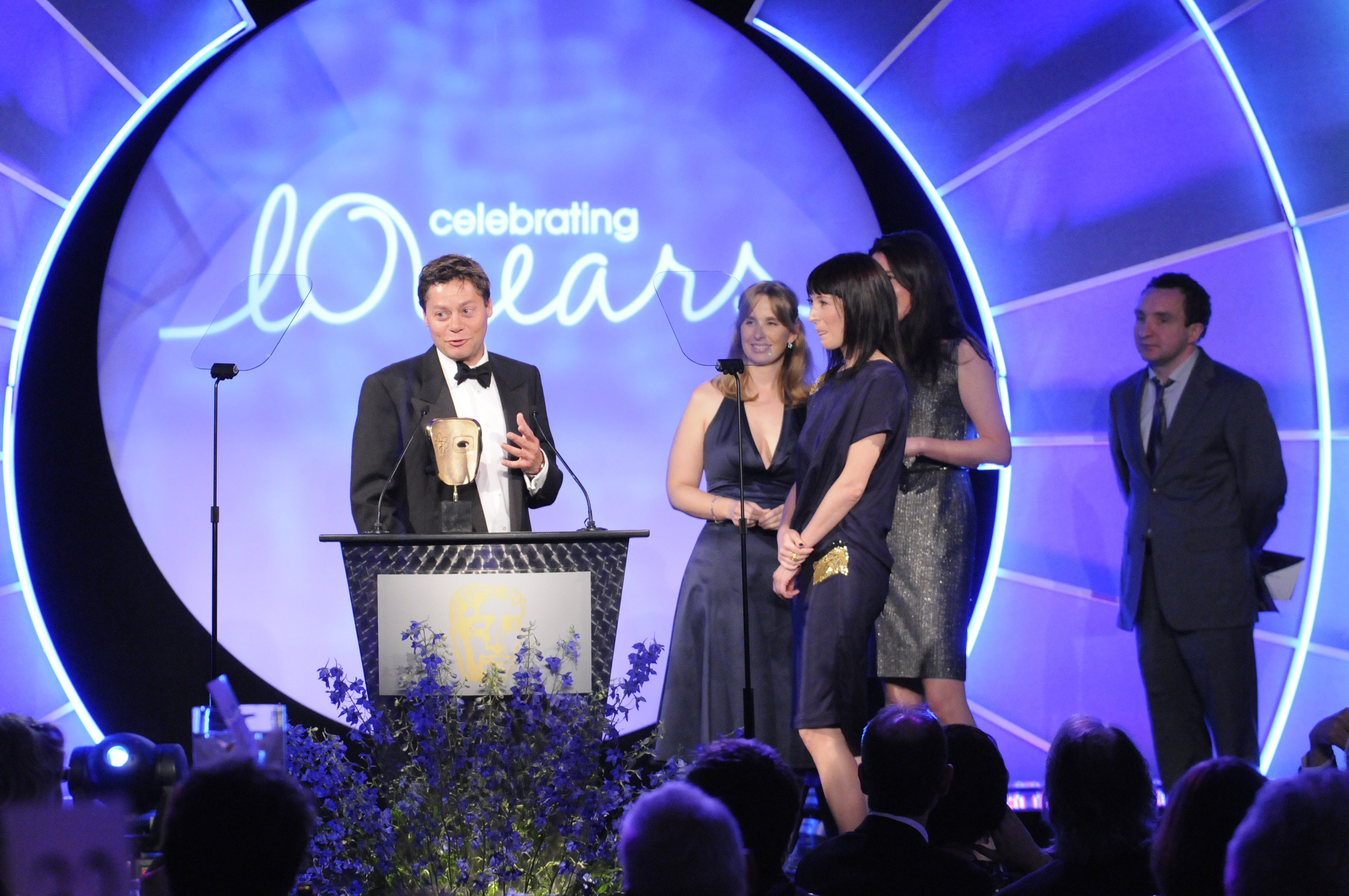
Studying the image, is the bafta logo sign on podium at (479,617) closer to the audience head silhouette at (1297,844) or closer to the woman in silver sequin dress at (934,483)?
the woman in silver sequin dress at (934,483)

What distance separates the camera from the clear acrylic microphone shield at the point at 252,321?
457 centimetres

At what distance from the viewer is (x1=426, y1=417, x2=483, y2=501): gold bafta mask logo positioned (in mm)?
3311

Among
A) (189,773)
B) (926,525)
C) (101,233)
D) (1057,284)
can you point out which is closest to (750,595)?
(926,525)

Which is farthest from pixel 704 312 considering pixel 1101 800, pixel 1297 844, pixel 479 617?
pixel 1297 844

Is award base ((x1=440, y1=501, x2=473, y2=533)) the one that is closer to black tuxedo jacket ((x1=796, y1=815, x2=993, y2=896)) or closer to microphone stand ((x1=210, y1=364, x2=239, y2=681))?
microphone stand ((x1=210, y1=364, x2=239, y2=681))

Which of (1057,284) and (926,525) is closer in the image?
(926,525)

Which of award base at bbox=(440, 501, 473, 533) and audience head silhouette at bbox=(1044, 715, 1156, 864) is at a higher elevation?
award base at bbox=(440, 501, 473, 533)

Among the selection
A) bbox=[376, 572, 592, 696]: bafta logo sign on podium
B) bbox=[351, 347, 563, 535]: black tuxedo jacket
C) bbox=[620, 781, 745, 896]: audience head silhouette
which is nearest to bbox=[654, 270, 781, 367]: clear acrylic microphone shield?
bbox=[351, 347, 563, 535]: black tuxedo jacket

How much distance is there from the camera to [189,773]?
4.60 ft

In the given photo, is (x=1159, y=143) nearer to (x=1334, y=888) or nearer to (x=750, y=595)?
(x=750, y=595)

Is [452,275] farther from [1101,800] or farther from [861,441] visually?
[1101,800]


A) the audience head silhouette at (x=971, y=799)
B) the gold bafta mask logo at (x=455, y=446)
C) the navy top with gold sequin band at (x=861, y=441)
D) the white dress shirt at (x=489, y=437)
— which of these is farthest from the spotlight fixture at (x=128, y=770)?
the audience head silhouette at (x=971, y=799)

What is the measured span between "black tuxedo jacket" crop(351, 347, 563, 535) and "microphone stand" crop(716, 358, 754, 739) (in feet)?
1.84

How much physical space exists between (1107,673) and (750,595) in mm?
1676
